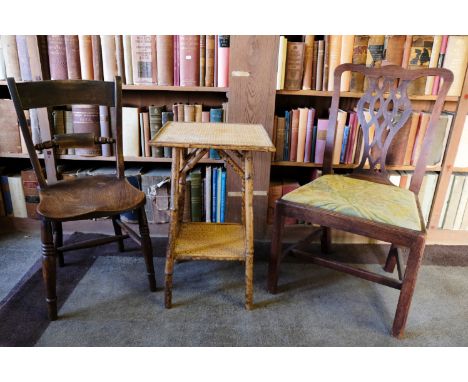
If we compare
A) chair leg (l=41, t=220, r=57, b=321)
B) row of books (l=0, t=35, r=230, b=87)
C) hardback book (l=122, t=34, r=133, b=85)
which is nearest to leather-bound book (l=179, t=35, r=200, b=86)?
row of books (l=0, t=35, r=230, b=87)

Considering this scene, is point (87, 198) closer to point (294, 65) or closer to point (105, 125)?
point (105, 125)

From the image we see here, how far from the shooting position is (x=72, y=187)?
5.28ft

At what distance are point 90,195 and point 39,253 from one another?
684mm

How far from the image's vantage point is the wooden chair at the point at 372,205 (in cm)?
135

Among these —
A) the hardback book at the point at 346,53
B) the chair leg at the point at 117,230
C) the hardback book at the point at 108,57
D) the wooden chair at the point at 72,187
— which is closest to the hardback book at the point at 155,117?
the hardback book at the point at 108,57

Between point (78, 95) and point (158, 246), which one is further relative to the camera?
point (158, 246)

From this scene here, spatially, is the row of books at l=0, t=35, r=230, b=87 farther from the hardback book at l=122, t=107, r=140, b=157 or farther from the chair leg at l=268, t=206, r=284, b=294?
the chair leg at l=268, t=206, r=284, b=294

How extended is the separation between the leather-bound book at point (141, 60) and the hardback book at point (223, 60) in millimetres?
348

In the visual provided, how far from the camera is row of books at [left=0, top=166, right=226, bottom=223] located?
2.05 m

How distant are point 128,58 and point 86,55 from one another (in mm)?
206

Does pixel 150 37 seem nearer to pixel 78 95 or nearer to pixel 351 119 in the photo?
pixel 78 95

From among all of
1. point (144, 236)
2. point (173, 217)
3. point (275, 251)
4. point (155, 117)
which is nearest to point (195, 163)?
point (173, 217)
